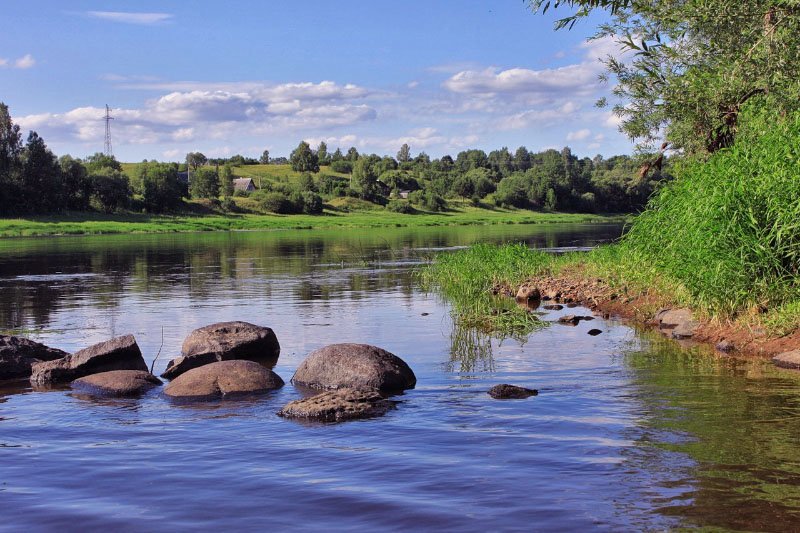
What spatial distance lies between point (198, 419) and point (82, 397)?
2895mm

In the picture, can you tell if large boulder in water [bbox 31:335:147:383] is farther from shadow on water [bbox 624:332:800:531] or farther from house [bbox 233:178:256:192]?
house [bbox 233:178:256:192]

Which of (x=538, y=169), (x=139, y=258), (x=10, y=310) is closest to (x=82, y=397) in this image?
(x=10, y=310)

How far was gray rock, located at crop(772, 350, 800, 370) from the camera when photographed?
42.4 feet

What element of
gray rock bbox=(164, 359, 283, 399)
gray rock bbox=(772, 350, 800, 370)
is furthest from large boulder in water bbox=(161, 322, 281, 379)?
gray rock bbox=(772, 350, 800, 370)

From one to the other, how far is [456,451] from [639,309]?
42.2 feet

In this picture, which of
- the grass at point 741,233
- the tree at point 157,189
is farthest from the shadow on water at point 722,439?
the tree at point 157,189

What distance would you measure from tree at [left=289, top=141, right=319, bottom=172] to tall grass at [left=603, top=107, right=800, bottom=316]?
16161 cm

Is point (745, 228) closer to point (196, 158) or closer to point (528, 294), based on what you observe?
point (528, 294)

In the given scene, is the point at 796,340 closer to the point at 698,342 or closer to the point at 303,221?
the point at 698,342

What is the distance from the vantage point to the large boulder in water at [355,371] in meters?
12.4

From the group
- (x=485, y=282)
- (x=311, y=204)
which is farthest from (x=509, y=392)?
(x=311, y=204)

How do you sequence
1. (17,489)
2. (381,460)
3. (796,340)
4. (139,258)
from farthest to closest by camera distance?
(139,258) < (796,340) < (381,460) < (17,489)

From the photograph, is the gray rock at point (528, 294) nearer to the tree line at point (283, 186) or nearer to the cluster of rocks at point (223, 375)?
the cluster of rocks at point (223, 375)

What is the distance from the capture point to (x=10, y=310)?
2422cm
